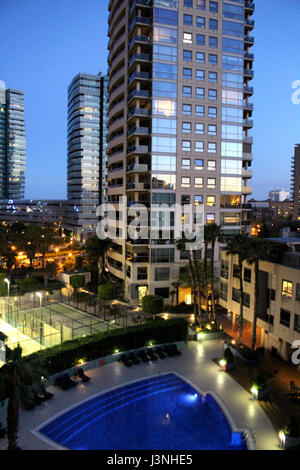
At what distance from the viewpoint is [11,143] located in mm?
194750

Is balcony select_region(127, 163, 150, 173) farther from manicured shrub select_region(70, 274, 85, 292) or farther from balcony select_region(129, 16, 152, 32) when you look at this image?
balcony select_region(129, 16, 152, 32)

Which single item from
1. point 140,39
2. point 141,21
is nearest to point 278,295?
point 140,39

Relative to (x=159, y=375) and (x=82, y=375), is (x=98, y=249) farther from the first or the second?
(x=159, y=375)

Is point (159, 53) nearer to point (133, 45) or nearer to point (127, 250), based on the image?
point (133, 45)

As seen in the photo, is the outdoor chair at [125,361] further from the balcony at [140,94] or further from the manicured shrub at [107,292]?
the balcony at [140,94]

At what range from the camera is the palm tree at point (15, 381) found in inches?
597

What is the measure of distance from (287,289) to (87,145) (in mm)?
117008

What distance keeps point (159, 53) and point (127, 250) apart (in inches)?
1194

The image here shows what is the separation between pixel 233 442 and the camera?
1981 cm

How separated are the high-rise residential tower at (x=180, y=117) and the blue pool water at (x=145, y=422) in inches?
997

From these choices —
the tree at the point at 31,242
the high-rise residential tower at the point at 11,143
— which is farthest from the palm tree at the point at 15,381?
the high-rise residential tower at the point at 11,143

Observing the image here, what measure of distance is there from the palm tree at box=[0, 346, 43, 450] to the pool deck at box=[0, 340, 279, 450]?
3.52 metres
